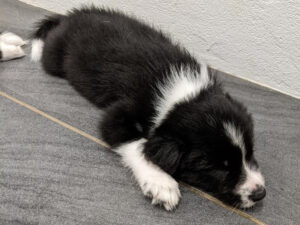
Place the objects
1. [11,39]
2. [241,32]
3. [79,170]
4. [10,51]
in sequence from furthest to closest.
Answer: [11,39]
[241,32]
[10,51]
[79,170]

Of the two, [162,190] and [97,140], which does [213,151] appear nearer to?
[162,190]

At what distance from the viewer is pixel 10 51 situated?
3.46 metres

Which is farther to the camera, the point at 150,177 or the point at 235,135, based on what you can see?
the point at 150,177

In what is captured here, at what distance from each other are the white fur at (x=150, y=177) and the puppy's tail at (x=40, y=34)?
1.68 m

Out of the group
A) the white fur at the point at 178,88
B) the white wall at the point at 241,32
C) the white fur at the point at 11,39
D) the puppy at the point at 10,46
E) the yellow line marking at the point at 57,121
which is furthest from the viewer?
the white fur at the point at 11,39

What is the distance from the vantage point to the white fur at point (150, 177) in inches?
81.2

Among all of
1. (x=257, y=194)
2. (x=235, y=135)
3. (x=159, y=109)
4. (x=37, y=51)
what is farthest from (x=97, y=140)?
(x=37, y=51)

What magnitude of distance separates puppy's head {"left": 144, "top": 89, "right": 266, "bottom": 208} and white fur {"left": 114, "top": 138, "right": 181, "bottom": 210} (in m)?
0.08

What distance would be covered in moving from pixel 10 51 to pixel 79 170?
1.83 m

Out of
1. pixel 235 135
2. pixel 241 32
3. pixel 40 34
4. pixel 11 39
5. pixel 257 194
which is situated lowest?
pixel 11 39

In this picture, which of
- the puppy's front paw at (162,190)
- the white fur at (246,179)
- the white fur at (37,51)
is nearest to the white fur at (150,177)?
the puppy's front paw at (162,190)

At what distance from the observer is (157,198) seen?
6.79 ft

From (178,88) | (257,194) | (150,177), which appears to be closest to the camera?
(257,194)

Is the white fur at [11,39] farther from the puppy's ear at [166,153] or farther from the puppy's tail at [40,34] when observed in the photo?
the puppy's ear at [166,153]
